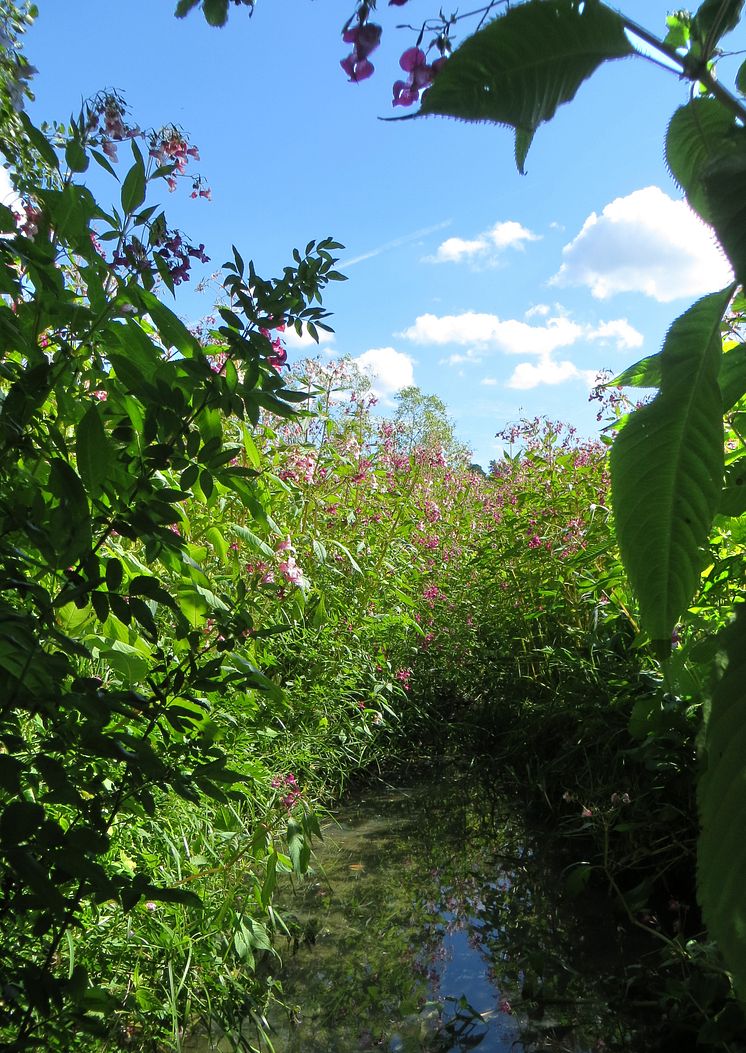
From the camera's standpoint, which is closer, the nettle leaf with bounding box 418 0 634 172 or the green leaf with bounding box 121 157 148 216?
the nettle leaf with bounding box 418 0 634 172

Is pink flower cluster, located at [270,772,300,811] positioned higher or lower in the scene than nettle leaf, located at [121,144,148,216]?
lower

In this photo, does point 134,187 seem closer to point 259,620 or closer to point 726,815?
point 726,815

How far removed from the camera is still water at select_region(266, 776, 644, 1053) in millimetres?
2215

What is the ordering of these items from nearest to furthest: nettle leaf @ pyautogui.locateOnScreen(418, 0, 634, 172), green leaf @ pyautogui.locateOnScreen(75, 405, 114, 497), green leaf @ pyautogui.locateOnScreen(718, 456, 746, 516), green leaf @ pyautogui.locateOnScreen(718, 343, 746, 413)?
nettle leaf @ pyautogui.locateOnScreen(418, 0, 634, 172)
green leaf @ pyautogui.locateOnScreen(718, 343, 746, 413)
green leaf @ pyautogui.locateOnScreen(718, 456, 746, 516)
green leaf @ pyautogui.locateOnScreen(75, 405, 114, 497)

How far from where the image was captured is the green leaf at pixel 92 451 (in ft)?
2.98

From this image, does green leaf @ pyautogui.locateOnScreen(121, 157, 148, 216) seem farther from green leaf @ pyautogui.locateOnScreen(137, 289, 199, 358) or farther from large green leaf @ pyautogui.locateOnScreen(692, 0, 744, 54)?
large green leaf @ pyautogui.locateOnScreen(692, 0, 744, 54)

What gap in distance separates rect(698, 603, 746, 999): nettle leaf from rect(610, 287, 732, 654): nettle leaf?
10 centimetres

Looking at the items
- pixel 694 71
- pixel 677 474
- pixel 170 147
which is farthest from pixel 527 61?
pixel 170 147

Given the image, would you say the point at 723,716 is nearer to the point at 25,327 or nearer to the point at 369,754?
the point at 25,327

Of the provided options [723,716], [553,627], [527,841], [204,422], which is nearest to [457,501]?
[553,627]

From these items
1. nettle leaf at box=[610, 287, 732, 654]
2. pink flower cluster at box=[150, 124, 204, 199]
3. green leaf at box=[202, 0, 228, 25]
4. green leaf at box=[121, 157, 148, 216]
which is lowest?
nettle leaf at box=[610, 287, 732, 654]

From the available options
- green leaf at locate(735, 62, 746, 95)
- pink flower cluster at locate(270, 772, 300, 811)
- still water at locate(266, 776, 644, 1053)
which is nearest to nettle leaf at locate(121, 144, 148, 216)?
green leaf at locate(735, 62, 746, 95)

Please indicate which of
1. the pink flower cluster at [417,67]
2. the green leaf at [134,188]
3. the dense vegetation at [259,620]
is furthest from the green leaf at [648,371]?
the green leaf at [134,188]

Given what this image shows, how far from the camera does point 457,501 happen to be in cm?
563
